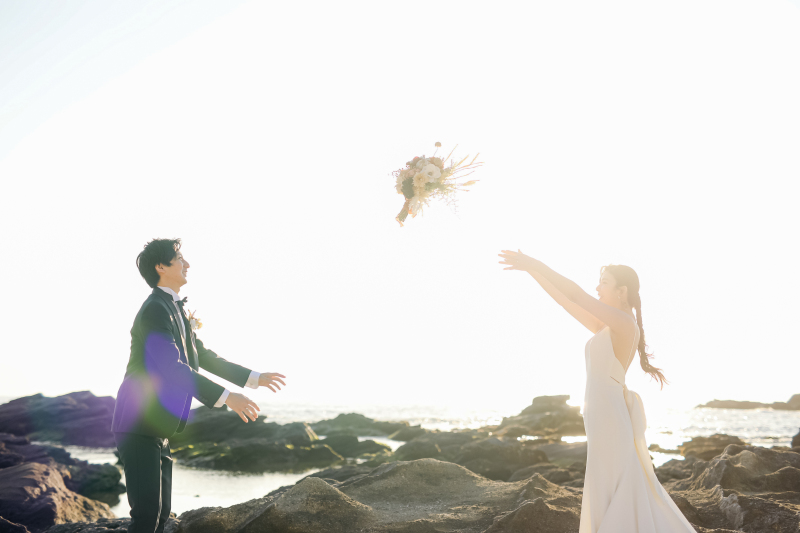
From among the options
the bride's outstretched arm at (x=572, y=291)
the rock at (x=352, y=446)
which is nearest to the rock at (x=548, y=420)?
the rock at (x=352, y=446)

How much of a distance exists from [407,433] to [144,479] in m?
34.8

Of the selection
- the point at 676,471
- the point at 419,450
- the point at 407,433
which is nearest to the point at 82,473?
the point at 419,450

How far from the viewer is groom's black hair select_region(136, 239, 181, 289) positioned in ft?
14.1

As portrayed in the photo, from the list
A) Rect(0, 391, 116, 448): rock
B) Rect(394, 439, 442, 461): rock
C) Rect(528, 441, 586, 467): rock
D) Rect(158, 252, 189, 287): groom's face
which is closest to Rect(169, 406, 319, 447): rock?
Rect(0, 391, 116, 448): rock

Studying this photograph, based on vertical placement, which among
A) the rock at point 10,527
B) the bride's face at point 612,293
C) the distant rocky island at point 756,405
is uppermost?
the bride's face at point 612,293

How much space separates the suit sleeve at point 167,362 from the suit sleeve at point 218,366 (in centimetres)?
72

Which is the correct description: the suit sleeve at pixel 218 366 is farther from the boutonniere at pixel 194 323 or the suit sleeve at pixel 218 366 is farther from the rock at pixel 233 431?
the rock at pixel 233 431

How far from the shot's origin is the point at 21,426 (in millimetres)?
31828

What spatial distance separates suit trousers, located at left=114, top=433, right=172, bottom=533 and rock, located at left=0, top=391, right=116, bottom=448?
1244 inches

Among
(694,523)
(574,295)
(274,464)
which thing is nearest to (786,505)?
(694,523)

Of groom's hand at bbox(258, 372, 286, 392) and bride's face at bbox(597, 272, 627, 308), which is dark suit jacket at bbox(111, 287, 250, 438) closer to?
groom's hand at bbox(258, 372, 286, 392)

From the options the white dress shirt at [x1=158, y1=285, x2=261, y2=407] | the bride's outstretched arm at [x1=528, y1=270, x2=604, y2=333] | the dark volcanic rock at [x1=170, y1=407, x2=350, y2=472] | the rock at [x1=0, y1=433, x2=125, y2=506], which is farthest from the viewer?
the dark volcanic rock at [x1=170, y1=407, x2=350, y2=472]

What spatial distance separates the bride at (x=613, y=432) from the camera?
4.24 meters

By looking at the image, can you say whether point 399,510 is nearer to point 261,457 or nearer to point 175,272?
point 175,272
